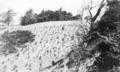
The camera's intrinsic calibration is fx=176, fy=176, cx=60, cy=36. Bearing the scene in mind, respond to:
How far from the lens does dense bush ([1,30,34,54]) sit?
21094mm

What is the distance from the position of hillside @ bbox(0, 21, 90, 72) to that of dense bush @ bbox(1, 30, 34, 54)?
0.77m

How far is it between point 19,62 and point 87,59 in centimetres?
857

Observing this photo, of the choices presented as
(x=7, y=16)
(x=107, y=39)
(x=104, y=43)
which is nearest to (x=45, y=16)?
(x=7, y=16)

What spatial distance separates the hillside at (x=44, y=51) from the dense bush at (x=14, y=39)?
77 cm

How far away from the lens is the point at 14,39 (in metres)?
23.3

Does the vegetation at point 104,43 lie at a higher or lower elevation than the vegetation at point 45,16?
lower

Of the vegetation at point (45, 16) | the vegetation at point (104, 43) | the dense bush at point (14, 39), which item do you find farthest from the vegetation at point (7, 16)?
the vegetation at point (104, 43)

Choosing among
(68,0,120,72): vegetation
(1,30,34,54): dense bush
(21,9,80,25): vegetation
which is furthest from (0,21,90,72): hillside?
(21,9,80,25): vegetation

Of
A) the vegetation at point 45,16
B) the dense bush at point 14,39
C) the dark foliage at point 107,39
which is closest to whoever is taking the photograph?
the dark foliage at point 107,39

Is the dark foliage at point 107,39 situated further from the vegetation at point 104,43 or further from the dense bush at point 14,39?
the dense bush at point 14,39

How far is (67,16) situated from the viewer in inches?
1415

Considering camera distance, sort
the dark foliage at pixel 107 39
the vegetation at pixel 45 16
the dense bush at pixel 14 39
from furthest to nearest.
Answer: the vegetation at pixel 45 16, the dense bush at pixel 14 39, the dark foliage at pixel 107 39

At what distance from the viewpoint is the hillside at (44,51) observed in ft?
56.0

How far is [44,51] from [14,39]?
614 cm
